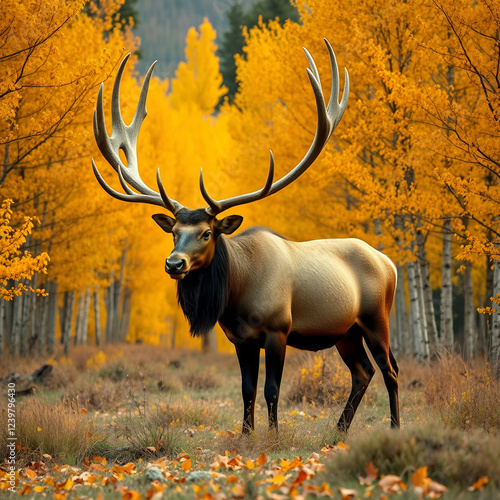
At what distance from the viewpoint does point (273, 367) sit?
17.7 feet

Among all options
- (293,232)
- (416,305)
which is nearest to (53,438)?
(416,305)

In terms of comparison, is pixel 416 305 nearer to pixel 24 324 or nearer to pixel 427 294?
pixel 427 294

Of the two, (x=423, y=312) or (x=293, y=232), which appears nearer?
(x=423, y=312)

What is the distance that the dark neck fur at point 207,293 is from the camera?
5398 mm

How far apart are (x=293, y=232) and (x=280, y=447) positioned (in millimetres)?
9934

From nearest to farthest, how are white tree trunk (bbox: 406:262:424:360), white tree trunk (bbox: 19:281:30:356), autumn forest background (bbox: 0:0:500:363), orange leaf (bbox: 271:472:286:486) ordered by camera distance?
orange leaf (bbox: 271:472:286:486), autumn forest background (bbox: 0:0:500:363), white tree trunk (bbox: 406:262:424:360), white tree trunk (bbox: 19:281:30:356)

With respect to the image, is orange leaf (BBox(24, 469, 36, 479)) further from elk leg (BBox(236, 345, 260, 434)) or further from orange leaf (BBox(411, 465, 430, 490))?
orange leaf (BBox(411, 465, 430, 490))

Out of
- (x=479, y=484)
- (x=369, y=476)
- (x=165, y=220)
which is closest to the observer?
(x=479, y=484)

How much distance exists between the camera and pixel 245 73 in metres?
16.2

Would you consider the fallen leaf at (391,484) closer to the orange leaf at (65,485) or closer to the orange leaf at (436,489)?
the orange leaf at (436,489)

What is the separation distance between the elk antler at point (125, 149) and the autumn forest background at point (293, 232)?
93 cm

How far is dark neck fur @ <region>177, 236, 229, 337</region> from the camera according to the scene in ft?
17.7

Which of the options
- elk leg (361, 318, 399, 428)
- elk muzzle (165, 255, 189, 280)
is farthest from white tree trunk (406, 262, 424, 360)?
elk muzzle (165, 255, 189, 280)

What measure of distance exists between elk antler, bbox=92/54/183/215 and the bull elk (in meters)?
0.02
